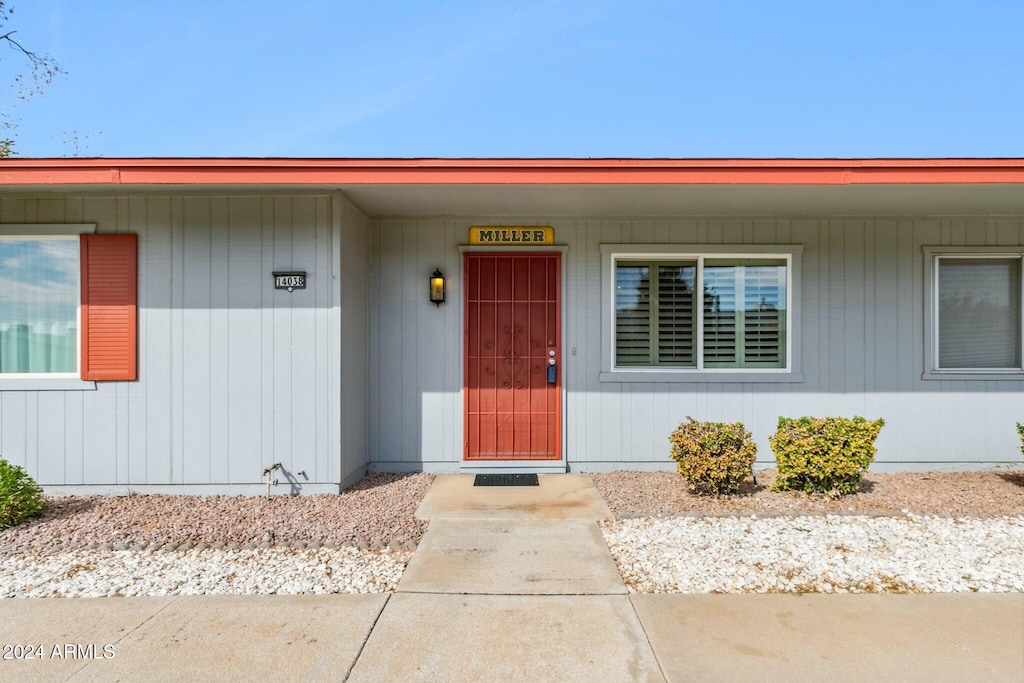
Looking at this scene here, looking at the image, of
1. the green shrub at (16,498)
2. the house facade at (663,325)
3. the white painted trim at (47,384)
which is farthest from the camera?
the house facade at (663,325)

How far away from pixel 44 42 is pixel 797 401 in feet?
41.8

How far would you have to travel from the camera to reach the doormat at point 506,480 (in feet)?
16.4

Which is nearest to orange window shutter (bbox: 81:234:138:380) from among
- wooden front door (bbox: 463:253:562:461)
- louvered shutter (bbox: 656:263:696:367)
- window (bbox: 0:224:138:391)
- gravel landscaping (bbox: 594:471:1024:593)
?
window (bbox: 0:224:138:391)

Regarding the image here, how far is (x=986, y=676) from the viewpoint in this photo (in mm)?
2170

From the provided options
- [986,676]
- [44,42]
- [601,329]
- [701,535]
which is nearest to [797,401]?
[601,329]

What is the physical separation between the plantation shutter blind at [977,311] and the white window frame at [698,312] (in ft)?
5.13

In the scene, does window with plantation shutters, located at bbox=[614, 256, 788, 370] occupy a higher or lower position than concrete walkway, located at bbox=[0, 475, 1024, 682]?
higher

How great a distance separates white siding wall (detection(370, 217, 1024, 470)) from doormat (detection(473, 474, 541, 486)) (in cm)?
38

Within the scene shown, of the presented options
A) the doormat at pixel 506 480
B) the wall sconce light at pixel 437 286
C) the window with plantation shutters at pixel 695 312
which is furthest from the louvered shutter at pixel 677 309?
the wall sconce light at pixel 437 286

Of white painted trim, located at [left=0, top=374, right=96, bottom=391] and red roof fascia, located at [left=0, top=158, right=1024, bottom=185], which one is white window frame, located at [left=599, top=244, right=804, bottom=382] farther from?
white painted trim, located at [left=0, top=374, right=96, bottom=391]

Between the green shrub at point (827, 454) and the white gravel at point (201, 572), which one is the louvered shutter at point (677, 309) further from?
the white gravel at point (201, 572)

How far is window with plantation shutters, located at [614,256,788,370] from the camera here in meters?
5.47

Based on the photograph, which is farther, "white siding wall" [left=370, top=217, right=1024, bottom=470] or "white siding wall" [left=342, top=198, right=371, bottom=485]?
"white siding wall" [left=370, top=217, right=1024, bottom=470]

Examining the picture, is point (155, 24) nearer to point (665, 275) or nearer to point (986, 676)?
point (665, 275)
